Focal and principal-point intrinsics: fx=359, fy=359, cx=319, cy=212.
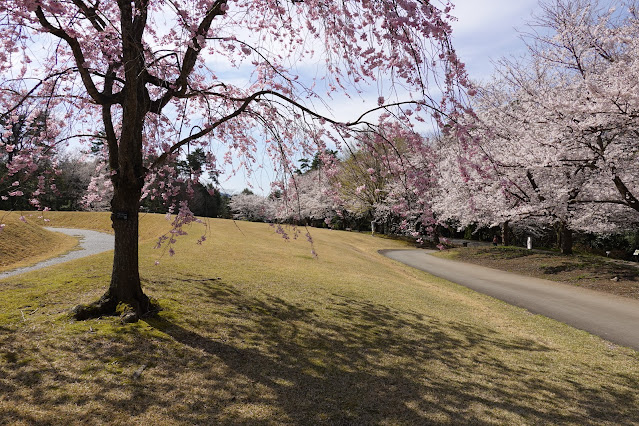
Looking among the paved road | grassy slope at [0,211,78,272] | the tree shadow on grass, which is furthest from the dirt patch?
grassy slope at [0,211,78,272]

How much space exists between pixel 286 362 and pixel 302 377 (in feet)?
1.45

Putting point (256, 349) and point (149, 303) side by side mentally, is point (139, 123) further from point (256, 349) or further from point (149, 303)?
point (256, 349)

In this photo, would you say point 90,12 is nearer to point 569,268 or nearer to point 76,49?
point 76,49

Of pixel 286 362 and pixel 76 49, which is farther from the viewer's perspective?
pixel 76 49

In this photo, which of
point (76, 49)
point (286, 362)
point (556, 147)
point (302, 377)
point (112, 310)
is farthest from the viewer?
point (556, 147)

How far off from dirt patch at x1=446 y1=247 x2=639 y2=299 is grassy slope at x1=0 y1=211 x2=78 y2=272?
19.8 m

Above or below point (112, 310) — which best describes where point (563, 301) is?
below

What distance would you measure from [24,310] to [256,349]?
12.0ft

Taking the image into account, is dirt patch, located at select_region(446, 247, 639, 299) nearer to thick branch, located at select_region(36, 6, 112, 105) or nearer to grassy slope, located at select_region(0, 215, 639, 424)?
grassy slope, located at select_region(0, 215, 639, 424)

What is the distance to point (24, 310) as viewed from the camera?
5.48 m

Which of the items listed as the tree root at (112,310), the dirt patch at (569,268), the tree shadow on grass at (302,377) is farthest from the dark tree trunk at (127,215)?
the dirt patch at (569,268)

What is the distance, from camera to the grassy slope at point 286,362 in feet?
11.9

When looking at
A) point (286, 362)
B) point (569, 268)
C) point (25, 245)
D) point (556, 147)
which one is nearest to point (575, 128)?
point (556, 147)

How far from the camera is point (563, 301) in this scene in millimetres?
10797
